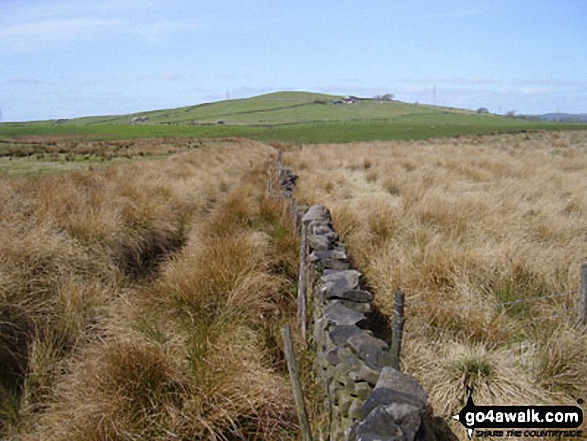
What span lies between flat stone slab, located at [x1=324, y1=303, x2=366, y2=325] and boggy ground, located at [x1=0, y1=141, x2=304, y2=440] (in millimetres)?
756

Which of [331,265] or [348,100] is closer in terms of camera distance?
[331,265]

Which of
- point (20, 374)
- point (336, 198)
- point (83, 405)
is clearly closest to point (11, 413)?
point (20, 374)

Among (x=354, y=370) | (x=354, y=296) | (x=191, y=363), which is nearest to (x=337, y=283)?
(x=354, y=296)

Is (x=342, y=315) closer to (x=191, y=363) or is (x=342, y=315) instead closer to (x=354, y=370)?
(x=354, y=370)

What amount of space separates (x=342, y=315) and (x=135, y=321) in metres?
2.43

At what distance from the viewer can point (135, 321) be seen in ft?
15.4

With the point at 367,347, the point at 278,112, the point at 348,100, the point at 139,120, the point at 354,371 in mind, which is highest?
the point at 348,100

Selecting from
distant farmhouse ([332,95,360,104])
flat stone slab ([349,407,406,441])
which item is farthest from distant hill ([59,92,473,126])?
flat stone slab ([349,407,406,441])

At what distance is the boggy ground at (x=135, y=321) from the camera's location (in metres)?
3.30

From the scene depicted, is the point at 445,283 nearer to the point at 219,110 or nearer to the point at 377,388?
the point at 377,388

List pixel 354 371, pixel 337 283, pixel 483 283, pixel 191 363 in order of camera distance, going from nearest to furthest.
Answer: pixel 354 371 < pixel 191 363 < pixel 337 283 < pixel 483 283

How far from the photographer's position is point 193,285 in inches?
199

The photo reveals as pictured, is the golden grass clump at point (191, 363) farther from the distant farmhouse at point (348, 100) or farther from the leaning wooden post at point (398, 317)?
the distant farmhouse at point (348, 100)

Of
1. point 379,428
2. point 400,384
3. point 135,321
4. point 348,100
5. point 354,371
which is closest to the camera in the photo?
point 379,428
